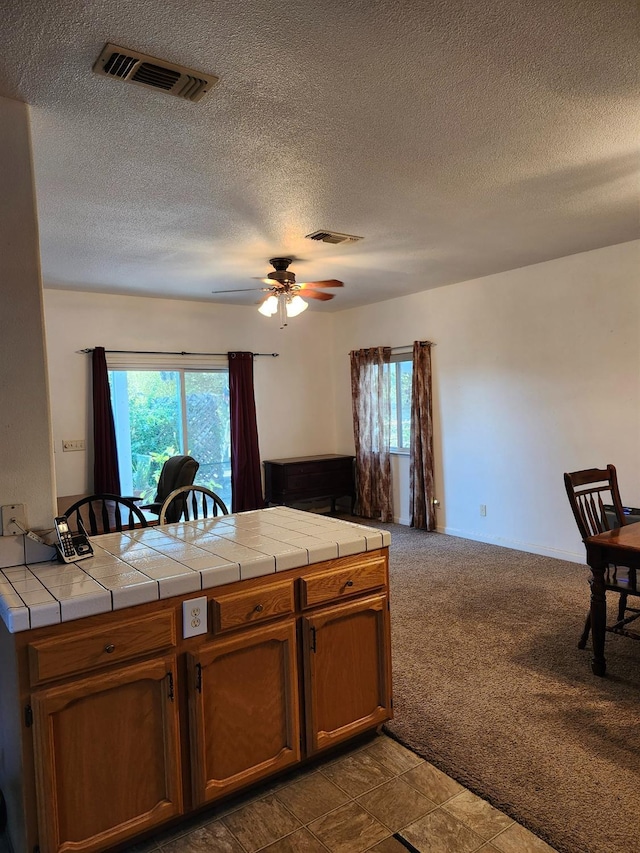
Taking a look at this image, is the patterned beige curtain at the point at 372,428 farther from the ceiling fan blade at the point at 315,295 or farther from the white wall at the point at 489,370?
the ceiling fan blade at the point at 315,295

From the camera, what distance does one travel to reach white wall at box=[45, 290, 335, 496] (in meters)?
5.33

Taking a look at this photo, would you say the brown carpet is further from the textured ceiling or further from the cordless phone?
the textured ceiling

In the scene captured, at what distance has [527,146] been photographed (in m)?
2.53

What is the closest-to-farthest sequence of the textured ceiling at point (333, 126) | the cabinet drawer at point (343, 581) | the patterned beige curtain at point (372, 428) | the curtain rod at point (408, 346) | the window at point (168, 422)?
the textured ceiling at point (333, 126) → the cabinet drawer at point (343, 581) → the window at point (168, 422) → the curtain rod at point (408, 346) → the patterned beige curtain at point (372, 428)

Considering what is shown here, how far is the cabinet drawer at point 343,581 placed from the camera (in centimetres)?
206

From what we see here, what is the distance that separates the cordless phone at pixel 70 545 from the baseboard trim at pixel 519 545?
402cm

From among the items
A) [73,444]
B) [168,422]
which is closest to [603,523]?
[168,422]

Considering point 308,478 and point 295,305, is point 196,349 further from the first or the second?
point 295,305

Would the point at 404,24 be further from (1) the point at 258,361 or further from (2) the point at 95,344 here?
(1) the point at 258,361

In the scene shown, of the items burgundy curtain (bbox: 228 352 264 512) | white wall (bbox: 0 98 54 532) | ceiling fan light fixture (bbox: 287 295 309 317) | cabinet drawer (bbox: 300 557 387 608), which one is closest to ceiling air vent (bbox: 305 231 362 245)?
ceiling fan light fixture (bbox: 287 295 309 317)

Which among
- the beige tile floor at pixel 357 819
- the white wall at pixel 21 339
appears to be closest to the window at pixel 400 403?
the beige tile floor at pixel 357 819

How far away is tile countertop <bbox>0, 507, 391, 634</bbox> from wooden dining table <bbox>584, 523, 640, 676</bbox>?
1150 mm

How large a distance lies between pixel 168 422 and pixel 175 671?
4.40 metres

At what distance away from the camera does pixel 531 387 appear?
493cm
